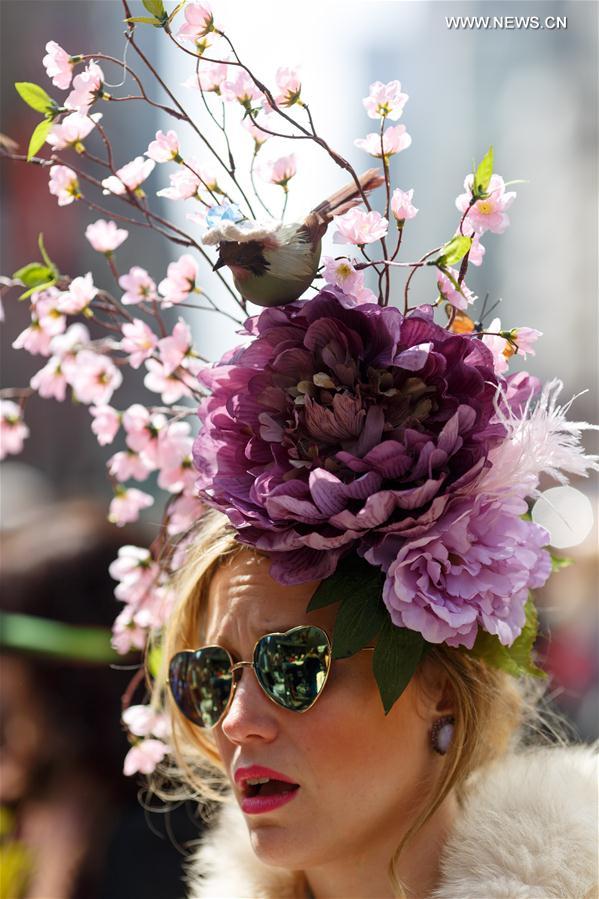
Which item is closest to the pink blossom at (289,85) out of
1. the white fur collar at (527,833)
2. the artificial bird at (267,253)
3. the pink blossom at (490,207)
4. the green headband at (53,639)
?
the artificial bird at (267,253)

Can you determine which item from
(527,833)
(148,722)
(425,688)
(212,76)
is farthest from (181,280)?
(527,833)

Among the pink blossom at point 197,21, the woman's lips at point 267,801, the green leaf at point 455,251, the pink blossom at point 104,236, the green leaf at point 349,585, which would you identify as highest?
the pink blossom at point 197,21

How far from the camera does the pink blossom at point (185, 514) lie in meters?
1.88

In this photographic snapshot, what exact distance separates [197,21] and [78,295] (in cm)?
51

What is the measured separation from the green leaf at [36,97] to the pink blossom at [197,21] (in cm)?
26

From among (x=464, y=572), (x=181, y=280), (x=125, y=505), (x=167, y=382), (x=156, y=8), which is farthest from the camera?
(x=125, y=505)

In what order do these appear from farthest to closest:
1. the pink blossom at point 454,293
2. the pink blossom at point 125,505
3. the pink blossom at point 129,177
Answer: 1. the pink blossom at point 125,505
2. the pink blossom at point 129,177
3. the pink blossom at point 454,293

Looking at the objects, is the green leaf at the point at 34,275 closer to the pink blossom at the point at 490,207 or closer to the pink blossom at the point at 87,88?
the pink blossom at the point at 87,88

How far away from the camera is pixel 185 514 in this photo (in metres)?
1.89

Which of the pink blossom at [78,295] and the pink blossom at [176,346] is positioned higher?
the pink blossom at [78,295]

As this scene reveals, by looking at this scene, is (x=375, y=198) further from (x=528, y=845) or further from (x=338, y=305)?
(x=528, y=845)

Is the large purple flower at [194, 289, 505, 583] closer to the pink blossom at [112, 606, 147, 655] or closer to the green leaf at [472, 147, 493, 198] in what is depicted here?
the green leaf at [472, 147, 493, 198]

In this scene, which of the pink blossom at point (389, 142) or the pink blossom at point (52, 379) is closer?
the pink blossom at point (389, 142)

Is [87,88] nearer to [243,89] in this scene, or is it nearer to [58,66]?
[58,66]
